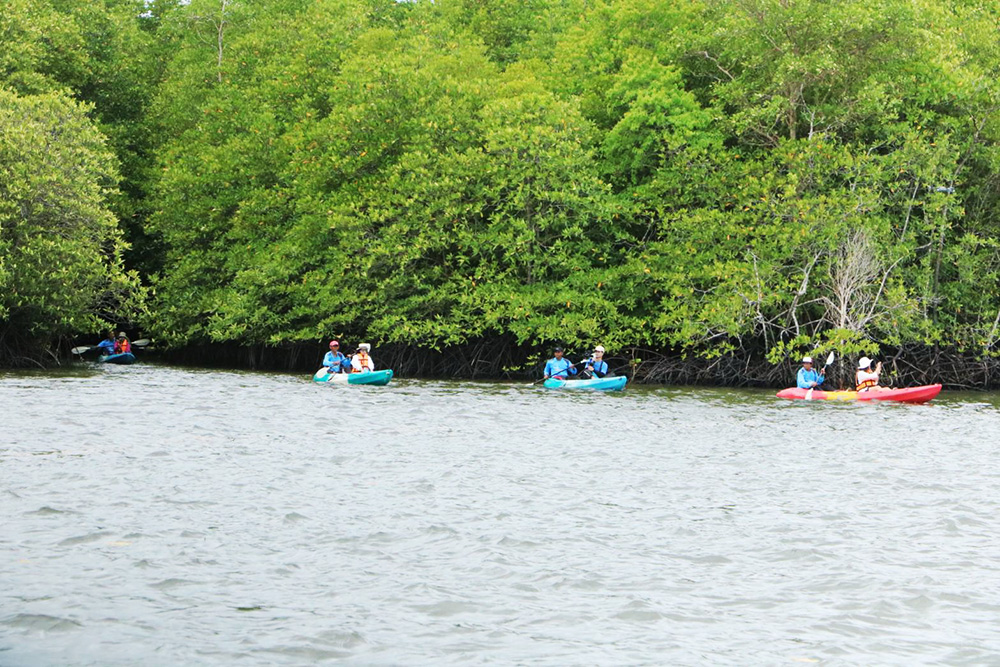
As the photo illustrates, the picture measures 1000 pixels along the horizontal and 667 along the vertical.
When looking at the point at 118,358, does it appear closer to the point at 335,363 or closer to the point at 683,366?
the point at 335,363

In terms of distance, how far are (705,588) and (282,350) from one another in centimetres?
3903

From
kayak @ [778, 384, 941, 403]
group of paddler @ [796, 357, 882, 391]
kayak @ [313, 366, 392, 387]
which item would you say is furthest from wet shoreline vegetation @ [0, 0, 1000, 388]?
kayak @ [313, 366, 392, 387]

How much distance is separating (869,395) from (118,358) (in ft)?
94.0

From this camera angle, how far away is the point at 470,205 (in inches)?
1630

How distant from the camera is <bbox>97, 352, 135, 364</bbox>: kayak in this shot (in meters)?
48.4

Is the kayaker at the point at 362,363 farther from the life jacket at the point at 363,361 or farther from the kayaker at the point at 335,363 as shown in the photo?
the kayaker at the point at 335,363

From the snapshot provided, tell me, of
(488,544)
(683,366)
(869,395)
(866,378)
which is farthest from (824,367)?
(488,544)

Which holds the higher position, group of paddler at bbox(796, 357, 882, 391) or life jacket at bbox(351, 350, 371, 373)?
life jacket at bbox(351, 350, 371, 373)

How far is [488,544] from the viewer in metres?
13.0

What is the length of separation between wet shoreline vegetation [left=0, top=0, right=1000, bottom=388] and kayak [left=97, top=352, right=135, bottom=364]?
6.33 ft

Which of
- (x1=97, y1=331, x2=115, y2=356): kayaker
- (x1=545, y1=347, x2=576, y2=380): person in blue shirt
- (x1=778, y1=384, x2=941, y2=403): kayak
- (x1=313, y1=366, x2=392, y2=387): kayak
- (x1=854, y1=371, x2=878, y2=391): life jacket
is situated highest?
(x1=97, y1=331, x2=115, y2=356): kayaker

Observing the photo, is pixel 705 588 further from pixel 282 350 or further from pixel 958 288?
pixel 282 350

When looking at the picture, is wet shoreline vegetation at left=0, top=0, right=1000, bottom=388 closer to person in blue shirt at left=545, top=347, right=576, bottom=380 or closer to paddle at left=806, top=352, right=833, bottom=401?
paddle at left=806, top=352, right=833, bottom=401

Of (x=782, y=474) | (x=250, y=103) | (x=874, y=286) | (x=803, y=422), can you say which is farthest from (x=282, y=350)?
(x=782, y=474)
